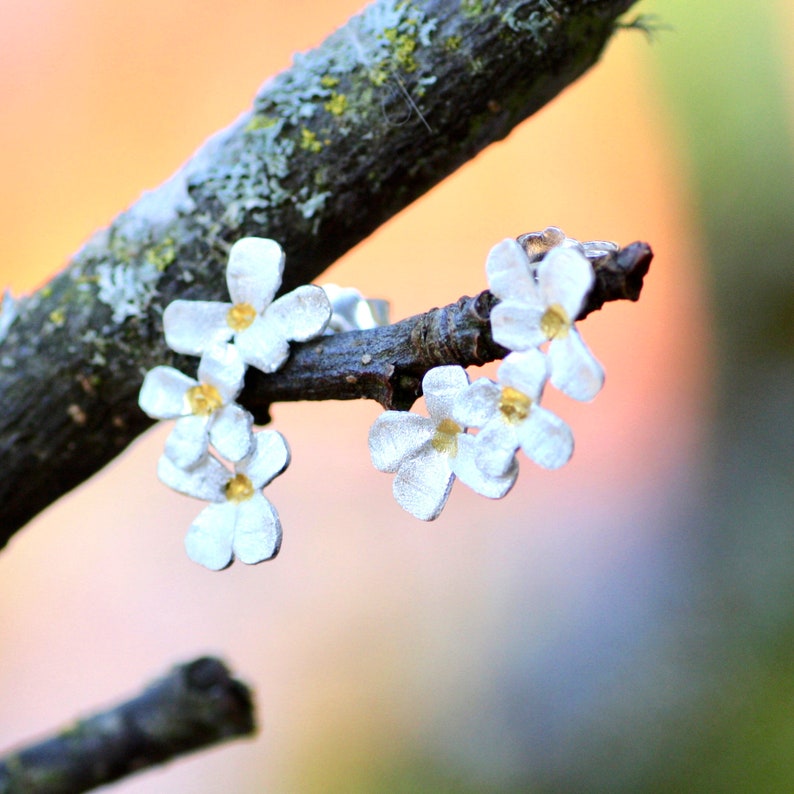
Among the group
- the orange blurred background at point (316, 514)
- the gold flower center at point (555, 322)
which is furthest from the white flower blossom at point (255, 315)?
the orange blurred background at point (316, 514)

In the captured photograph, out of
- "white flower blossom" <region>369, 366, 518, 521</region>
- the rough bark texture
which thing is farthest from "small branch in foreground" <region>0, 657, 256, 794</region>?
"white flower blossom" <region>369, 366, 518, 521</region>

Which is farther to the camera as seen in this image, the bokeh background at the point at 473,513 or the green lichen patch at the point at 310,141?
the bokeh background at the point at 473,513

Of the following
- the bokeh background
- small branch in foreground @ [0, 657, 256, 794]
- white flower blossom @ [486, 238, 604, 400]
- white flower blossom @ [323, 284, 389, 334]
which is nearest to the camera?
white flower blossom @ [486, 238, 604, 400]

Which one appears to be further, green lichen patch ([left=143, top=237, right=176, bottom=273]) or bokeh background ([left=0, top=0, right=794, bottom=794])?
bokeh background ([left=0, top=0, right=794, bottom=794])

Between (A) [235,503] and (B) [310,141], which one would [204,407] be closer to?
(A) [235,503]

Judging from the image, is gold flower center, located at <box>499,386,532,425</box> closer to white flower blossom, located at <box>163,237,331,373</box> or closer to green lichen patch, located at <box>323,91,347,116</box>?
white flower blossom, located at <box>163,237,331,373</box>

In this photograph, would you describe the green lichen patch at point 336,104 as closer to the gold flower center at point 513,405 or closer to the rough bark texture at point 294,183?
the rough bark texture at point 294,183

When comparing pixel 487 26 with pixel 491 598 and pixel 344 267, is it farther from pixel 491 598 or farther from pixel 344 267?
pixel 491 598
